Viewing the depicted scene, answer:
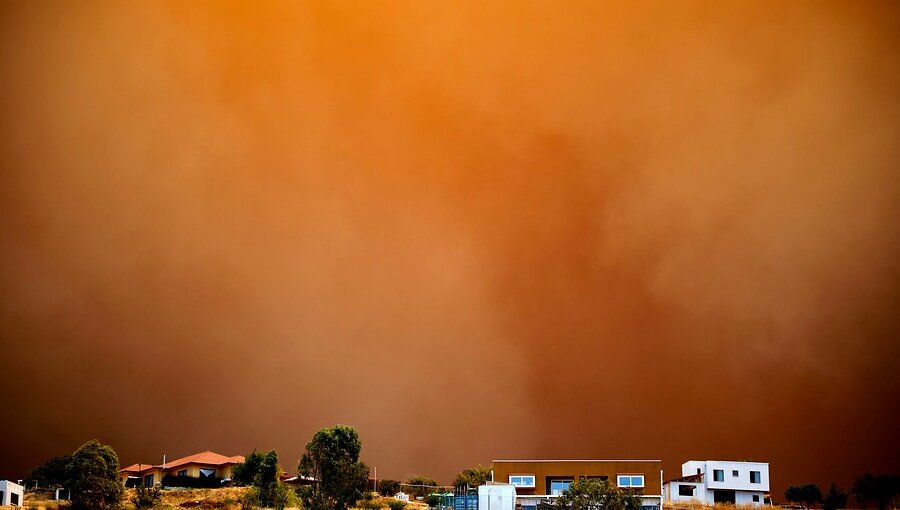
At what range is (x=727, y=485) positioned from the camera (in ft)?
214

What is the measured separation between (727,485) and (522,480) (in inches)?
694

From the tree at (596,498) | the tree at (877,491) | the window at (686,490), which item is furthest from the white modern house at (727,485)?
the tree at (596,498)

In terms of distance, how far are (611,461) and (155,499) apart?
27.6 meters

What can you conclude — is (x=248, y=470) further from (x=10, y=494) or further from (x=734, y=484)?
(x=734, y=484)

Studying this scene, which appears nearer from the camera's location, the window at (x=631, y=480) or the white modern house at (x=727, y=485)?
the window at (x=631, y=480)

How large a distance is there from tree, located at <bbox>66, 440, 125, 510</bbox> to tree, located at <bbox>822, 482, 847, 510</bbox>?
49.8 meters

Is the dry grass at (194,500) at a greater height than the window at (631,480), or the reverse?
the window at (631,480)

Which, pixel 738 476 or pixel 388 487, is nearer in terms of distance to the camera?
pixel 738 476

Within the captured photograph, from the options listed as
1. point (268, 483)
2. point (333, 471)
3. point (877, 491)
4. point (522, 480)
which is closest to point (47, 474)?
point (268, 483)

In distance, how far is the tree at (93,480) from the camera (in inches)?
2069

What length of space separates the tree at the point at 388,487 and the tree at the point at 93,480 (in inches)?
870

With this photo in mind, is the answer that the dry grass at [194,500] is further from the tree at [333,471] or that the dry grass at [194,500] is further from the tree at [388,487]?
the tree at [388,487]

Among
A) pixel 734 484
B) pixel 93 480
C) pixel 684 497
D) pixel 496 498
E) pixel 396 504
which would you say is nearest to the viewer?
pixel 496 498

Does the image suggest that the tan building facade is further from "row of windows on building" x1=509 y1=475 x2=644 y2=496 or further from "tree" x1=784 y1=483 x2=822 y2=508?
"tree" x1=784 y1=483 x2=822 y2=508
